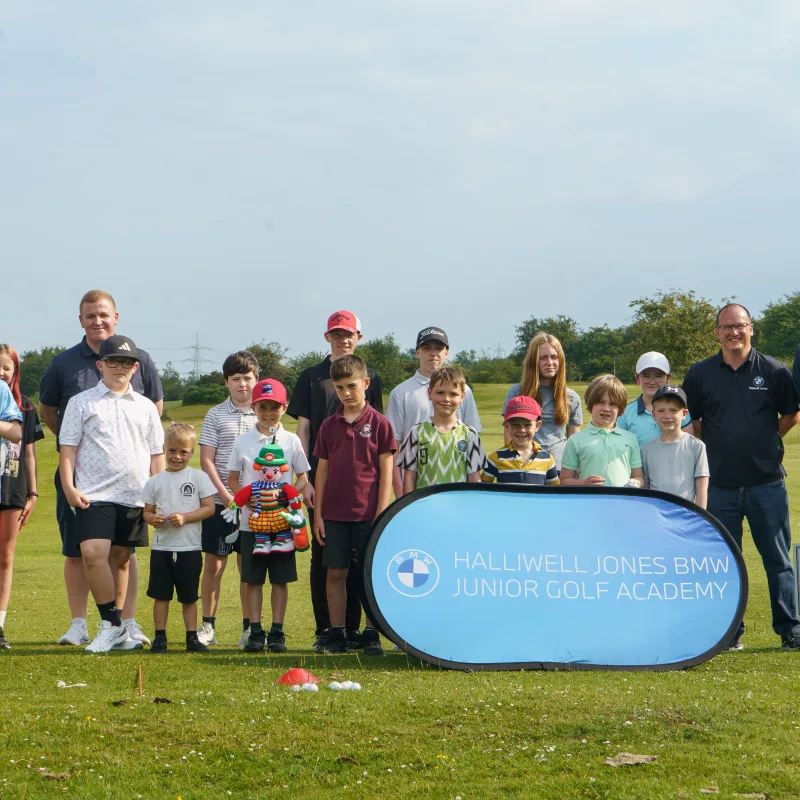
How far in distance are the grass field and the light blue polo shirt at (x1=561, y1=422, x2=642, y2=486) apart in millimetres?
1456

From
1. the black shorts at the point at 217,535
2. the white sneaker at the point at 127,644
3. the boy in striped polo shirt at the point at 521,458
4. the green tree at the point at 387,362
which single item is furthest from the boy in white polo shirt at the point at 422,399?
the green tree at the point at 387,362

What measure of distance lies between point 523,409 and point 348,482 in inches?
51.4

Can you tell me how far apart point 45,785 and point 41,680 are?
192cm

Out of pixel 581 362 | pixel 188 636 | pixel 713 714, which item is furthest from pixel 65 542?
pixel 581 362

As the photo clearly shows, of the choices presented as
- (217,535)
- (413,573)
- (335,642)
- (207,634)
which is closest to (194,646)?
(207,634)

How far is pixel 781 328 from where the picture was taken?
355ft

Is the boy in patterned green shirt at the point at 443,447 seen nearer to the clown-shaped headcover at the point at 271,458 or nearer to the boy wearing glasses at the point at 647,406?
the clown-shaped headcover at the point at 271,458

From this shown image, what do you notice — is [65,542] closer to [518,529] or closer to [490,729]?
[518,529]

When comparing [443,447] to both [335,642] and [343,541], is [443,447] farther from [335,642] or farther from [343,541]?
[335,642]

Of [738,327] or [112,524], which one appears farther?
[738,327]

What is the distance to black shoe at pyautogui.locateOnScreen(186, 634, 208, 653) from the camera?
22.9 feet

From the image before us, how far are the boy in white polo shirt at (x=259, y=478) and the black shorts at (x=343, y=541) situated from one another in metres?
0.30

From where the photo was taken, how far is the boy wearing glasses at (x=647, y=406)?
774 cm

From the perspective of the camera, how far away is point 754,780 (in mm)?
3875
